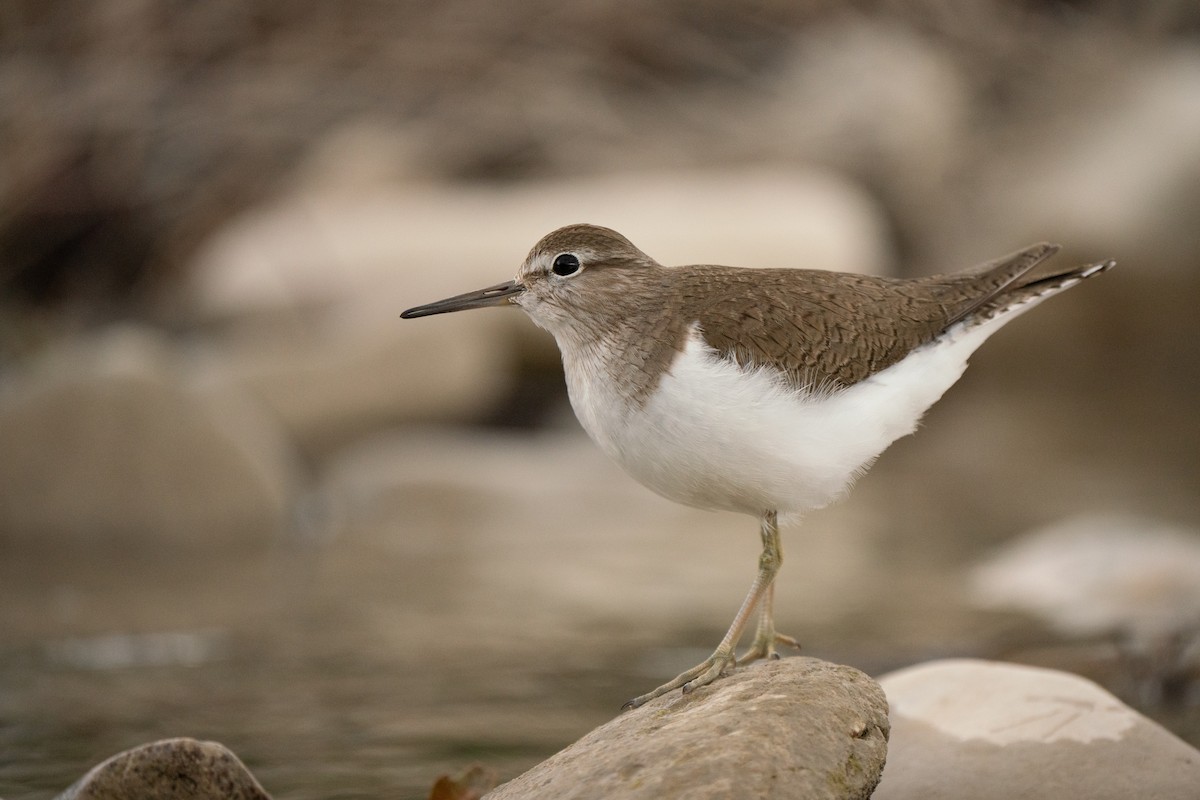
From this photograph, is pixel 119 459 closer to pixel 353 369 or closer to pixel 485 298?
pixel 353 369

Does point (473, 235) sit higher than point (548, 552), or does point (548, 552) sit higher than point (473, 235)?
point (473, 235)

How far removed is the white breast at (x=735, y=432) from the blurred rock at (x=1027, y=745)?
950 mm

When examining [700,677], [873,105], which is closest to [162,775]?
[700,677]

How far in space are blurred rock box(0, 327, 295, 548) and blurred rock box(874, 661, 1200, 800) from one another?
585cm

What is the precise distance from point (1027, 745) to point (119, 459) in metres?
6.61

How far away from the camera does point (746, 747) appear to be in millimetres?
4258

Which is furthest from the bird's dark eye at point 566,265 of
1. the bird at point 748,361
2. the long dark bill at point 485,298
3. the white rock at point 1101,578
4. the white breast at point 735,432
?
the white rock at point 1101,578

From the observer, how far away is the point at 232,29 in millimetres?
13688

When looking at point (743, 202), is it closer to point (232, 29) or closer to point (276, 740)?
point (232, 29)

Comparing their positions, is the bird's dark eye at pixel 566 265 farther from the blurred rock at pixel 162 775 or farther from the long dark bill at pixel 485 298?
the blurred rock at pixel 162 775

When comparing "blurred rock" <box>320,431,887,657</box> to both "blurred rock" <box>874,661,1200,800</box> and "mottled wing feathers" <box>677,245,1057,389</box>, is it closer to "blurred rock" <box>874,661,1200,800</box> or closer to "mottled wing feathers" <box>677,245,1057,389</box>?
"blurred rock" <box>874,661,1200,800</box>

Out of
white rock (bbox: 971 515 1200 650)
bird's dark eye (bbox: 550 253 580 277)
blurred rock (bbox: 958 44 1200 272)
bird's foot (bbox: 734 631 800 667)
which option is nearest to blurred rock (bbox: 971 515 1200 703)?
white rock (bbox: 971 515 1200 650)

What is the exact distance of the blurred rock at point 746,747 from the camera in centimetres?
418

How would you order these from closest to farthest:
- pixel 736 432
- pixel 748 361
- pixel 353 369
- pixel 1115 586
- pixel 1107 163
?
pixel 736 432
pixel 748 361
pixel 1115 586
pixel 353 369
pixel 1107 163
